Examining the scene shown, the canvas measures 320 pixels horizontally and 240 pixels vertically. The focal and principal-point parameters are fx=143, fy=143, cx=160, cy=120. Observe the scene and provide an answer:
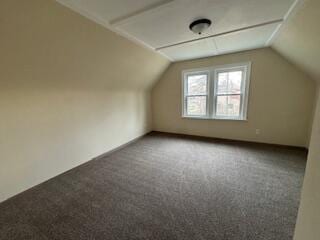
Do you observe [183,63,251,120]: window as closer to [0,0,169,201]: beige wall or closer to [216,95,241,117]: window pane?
[216,95,241,117]: window pane

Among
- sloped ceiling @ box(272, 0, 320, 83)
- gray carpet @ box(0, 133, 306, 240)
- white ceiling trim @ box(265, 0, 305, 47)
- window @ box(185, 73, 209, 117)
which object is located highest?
white ceiling trim @ box(265, 0, 305, 47)

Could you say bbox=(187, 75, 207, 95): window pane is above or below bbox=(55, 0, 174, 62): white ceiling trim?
below

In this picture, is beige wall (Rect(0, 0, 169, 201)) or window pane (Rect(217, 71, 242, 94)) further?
window pane (Rect(217, 71, 242, 94))

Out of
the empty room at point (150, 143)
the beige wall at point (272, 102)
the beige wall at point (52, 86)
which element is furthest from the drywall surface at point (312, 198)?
the beige wall at point (272, 102)

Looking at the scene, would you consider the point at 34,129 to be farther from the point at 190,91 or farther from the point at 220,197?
the point at 190,91

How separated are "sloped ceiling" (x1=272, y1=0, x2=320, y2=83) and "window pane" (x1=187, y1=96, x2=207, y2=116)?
1.98 m

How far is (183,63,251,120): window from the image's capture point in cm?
372

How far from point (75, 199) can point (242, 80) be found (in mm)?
4253

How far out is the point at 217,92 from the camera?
4020 mm

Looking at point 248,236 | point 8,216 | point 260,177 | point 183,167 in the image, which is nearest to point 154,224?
point 248,236

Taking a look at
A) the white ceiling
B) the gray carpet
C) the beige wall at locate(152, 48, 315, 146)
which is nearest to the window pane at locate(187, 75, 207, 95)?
the beige wall at locate(152, 48, 315, 146)

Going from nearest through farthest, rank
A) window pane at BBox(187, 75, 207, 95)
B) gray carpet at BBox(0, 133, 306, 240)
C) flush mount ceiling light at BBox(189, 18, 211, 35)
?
gray carpet at BBox(0, 133, 306, 240) < flush mount ceiling light at BBox(189, 18, 211, 35) < window pane at BBox(187, 75, 207, 95)

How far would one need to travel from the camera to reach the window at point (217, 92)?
12.2ft

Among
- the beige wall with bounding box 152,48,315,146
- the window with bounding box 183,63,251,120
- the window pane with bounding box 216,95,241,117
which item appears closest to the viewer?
the beige wall with bounding box 152,48,315,146
